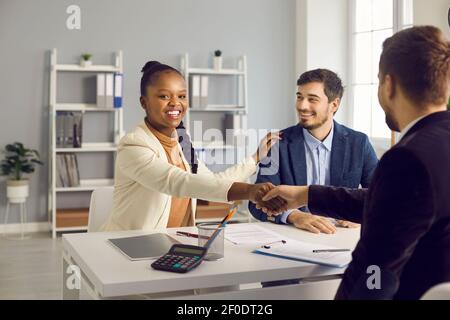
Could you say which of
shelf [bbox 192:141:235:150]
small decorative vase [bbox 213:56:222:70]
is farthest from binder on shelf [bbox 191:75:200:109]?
shelf [bbox 192:141:235:150]

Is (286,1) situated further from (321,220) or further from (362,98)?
(321,220)

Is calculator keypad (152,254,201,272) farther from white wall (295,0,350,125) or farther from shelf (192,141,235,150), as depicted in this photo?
white wall (295,0,350,125)

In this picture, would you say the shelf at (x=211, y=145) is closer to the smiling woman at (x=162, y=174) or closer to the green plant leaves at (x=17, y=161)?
the green plant leaves at (x=17, y=161)

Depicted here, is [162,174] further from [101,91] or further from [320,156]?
[101,91]

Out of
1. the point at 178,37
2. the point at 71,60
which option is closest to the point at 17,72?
the point at 71,60

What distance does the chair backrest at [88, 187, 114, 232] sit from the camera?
7.98 ft

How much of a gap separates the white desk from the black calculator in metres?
0.02

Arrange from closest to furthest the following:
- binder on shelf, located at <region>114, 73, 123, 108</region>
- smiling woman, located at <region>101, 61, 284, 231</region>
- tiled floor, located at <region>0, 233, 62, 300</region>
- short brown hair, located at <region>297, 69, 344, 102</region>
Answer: smiling woman, located at <region>101, 61, 284, 231</region> < short brown hair, located at <region>297, 69, 344, 102</region> < tiled floor, located at <region>0, 233, 62, 300</region> < binder on shelf, located at <region>114, 73, 123, 108</region>

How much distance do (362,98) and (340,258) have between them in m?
4.59

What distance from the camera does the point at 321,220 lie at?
7.29 ft

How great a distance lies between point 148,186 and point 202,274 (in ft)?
2.54

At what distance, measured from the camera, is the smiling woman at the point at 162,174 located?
2.23m

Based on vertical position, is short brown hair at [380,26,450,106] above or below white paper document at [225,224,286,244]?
above

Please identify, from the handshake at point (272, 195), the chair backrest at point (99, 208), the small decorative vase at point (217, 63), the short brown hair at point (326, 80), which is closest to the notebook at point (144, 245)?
the handshake at point (272, 195)
